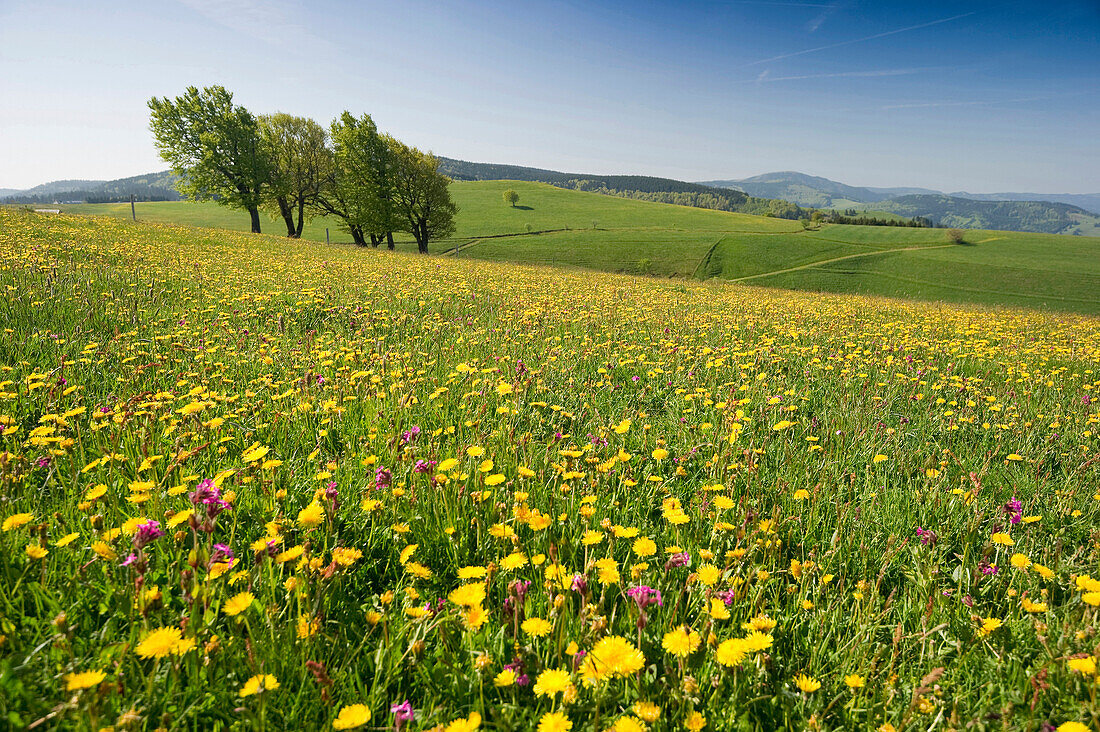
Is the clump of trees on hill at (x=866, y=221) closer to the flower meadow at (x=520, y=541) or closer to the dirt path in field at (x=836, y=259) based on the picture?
the dirt path in field at (x=836, y=259)

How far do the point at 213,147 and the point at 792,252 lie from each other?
203ft

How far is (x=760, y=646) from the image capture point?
5.28 feet

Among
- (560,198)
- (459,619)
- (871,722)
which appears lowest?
(871,722)

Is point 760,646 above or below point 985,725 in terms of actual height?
above

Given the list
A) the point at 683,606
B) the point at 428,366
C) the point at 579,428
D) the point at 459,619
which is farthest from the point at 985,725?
the point at 428,366

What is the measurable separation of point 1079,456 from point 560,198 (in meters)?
110

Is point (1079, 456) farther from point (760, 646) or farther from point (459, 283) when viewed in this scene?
point (459, 283)

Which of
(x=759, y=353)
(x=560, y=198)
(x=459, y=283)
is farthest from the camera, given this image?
(x=560, y=198)

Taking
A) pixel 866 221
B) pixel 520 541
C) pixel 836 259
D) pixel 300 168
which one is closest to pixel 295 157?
pixel 300 168

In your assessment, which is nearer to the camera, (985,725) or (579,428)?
(985,725)

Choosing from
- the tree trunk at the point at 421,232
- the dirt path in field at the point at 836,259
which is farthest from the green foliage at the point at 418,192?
the dirt path in field at the point at 836,259

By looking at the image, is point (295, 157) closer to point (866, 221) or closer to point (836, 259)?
point (836, 259)

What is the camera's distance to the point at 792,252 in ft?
204

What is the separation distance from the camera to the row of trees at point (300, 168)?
121 feet
